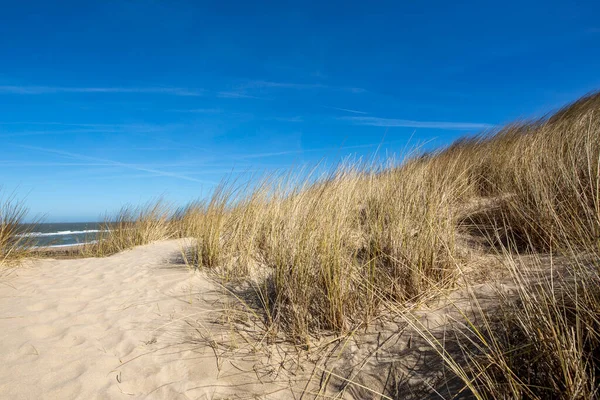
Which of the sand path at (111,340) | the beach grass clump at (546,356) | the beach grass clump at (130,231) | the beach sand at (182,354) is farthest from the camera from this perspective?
the beach grass clump at (130,231)

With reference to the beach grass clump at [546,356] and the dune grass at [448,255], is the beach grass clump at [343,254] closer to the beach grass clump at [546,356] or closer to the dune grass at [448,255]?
the dune grass at [448,255]

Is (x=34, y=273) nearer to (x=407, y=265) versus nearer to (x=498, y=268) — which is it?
(x=407, y=265)

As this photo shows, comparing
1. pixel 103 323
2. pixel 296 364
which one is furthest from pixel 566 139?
pixel 103 323

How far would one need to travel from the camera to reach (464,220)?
11.0ft

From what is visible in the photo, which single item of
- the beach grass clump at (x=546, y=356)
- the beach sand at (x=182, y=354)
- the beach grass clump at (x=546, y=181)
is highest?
the beach grass clump at (x=546, y=181)

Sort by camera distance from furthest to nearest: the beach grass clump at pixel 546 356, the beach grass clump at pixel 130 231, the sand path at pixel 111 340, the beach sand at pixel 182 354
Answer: the beach grass clump at pixel 130 231
the sand path at pixel 111 340
the beach sand at pixel 182 354
the beach grass clump at pixel 546 356

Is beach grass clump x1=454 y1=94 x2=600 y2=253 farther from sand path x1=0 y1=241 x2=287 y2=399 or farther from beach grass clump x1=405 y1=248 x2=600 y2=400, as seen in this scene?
sand path x1=0 y1=241 x2=287 y2=399

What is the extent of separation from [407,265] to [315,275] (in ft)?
2.23

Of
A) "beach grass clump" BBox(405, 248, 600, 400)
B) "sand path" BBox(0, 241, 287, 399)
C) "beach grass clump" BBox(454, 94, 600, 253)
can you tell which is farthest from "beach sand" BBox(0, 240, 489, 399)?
"beach grass clump" BBox(454, 94, 600, 253)

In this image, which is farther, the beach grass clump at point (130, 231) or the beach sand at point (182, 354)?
the beach grass clump at point (130, 231)

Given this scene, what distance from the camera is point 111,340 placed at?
2439 millimetres

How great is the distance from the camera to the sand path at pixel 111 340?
191 centimetres

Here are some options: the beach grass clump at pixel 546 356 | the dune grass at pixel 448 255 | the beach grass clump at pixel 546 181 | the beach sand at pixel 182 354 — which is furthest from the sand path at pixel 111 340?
the beach grass clump at pixel 546 181

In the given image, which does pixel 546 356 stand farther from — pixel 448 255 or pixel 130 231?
pixel 130 231
